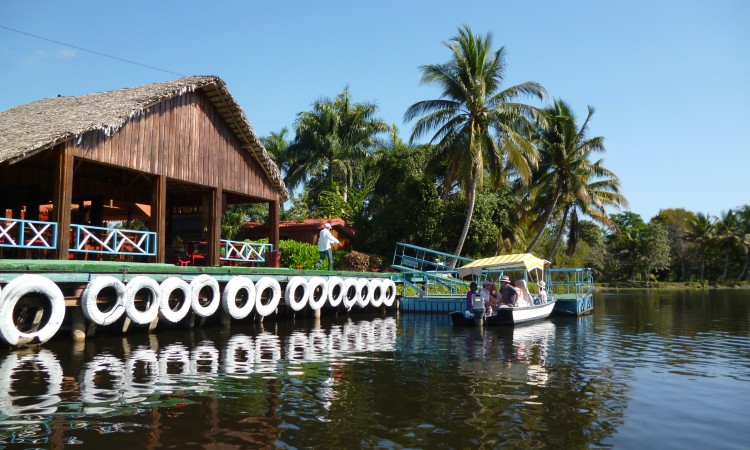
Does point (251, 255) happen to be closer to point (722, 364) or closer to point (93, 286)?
point (93, 286)

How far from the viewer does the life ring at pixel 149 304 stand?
1359 centimetres

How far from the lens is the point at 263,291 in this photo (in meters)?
19.0

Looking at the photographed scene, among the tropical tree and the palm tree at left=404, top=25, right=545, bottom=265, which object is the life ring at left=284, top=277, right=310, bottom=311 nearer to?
the palm tree at left=404, top=25, right=545, bottom=265

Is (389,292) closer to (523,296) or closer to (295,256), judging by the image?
(295,256)

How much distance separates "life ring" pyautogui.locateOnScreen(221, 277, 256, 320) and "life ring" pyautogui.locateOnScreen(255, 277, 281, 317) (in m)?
0.29

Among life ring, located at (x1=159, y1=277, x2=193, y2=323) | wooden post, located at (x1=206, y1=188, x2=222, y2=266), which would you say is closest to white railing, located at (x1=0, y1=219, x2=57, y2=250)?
life ring, located at (x1=159, y1=277, x2=193, y2=323)

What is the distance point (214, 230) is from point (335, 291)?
5.02 metres

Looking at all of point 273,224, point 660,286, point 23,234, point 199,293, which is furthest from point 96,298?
point 660,286

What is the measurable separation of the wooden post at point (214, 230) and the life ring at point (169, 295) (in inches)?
172

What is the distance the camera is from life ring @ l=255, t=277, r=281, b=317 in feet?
58.6

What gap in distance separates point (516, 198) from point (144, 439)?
3378 cm

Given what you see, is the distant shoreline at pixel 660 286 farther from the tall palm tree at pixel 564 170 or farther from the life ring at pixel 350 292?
the life ring at pixel 350 292

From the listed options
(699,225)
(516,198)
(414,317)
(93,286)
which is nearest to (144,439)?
(93,286)

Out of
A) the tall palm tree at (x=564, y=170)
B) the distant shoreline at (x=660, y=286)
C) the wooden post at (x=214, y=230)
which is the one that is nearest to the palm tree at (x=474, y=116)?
the tall palm tree at (x=564, y=170)
